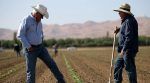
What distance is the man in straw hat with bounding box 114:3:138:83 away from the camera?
31.4 ft

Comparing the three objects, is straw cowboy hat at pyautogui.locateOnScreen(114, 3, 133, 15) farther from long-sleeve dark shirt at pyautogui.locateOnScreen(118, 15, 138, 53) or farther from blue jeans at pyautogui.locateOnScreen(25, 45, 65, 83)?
blue jeans at pyautogui.locateOnScreen(25, 45, 65, 83)

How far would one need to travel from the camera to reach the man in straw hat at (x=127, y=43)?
9586mm

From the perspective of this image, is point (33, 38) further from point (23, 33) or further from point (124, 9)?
point (124, 9)

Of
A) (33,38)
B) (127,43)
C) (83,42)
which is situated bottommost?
(83,42)

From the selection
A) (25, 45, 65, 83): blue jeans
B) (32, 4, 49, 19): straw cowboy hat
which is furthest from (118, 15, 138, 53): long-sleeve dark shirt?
(32, 4, 49, 19): straw cowboy hat

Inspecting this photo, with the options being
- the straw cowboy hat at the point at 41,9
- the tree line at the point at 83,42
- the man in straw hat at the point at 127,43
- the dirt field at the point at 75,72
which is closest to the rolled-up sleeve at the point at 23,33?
the straw cowboy hat at the point at 41,9

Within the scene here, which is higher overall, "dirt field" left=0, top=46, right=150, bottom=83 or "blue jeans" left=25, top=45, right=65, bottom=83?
"blue jeans" left=25, top=45, right=65, bottom=83

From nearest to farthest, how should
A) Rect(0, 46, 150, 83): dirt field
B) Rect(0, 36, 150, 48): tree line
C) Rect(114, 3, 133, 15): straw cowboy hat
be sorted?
1. Rect(114, 3, 133, 15): straw cowboy hat
2. Rect(0, 46, 150, 83): dirt field
3. Rect(0, 36, 150, 48): tree line

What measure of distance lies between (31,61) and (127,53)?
226cm

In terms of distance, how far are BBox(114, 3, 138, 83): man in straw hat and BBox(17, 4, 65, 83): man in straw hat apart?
1.59 metres

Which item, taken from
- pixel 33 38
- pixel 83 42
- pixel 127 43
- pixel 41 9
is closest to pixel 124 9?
pixel 127 43

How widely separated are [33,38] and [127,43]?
2.20 m

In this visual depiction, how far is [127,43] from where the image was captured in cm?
959

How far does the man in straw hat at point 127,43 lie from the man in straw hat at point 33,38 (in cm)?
159
